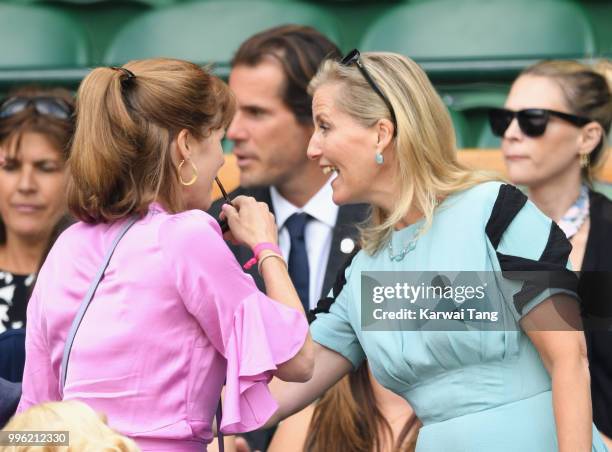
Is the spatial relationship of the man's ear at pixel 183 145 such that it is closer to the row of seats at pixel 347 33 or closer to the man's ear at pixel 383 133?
the man's ear at pixel 383 133

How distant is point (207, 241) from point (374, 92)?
0.66 metres

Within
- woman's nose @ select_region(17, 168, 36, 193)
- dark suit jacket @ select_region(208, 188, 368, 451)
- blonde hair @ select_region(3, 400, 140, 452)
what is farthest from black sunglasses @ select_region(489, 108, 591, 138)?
blonde hair @ select_region(3, 400, 140, 452)

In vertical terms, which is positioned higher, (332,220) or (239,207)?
(239,207)

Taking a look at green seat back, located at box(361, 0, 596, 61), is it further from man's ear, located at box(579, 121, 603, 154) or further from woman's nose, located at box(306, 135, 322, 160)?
woman's nose, located at box(306, 135, 322, 160)

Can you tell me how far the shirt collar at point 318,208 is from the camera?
3.60m

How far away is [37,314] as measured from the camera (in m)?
2.19

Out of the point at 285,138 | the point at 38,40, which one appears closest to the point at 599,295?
the point at 285,138

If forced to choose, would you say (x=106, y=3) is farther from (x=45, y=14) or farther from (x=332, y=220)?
(x=332, y=220)

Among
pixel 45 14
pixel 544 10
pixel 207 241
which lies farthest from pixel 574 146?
pixel 45 14

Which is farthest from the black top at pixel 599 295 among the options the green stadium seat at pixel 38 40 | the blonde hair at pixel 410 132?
the green stadium seat at pixel 38 40

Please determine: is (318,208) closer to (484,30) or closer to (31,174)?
(31,174)

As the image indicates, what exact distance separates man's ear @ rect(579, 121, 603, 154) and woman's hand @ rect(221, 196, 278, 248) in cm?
158

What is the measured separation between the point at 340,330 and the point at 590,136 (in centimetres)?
135

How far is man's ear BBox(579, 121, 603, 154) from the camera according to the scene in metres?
3.56
